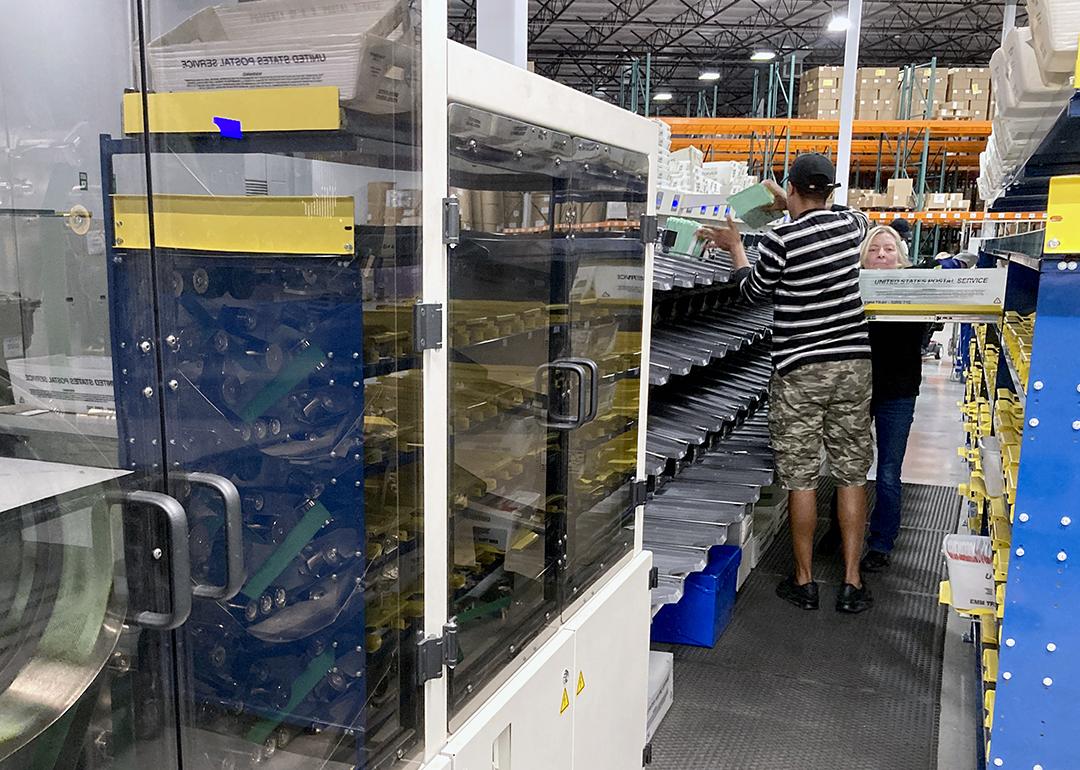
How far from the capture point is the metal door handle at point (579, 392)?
6.30 feet

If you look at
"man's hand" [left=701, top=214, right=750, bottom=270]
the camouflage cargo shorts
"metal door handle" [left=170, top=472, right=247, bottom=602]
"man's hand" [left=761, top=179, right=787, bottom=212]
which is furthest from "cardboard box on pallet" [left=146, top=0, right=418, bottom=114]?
the camouflage cargo shorts

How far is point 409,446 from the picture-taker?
1.41 m

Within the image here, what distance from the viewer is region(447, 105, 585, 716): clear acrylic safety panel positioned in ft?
5.01

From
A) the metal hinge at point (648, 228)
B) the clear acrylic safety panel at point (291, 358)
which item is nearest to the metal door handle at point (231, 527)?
the clear acrylic safety panel at point (291, 358)

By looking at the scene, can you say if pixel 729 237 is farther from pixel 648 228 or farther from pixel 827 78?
pixel 827 78

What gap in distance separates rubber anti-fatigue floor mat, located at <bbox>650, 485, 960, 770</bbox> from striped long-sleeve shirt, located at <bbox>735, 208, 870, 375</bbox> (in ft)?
4.01

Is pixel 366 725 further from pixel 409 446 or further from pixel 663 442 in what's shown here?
pixel 663 442

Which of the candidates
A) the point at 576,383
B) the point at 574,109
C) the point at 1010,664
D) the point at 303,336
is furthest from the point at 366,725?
the point at 1010,664

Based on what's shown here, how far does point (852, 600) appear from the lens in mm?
4301

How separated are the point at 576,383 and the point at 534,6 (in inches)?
597

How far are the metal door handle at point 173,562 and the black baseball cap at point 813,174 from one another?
3305mm

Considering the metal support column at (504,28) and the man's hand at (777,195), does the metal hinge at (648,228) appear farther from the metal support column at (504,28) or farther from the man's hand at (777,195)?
the man's hand at (777,195)

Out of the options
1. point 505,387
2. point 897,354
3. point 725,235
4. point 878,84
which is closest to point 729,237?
point 725,235

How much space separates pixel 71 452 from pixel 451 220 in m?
0.65
